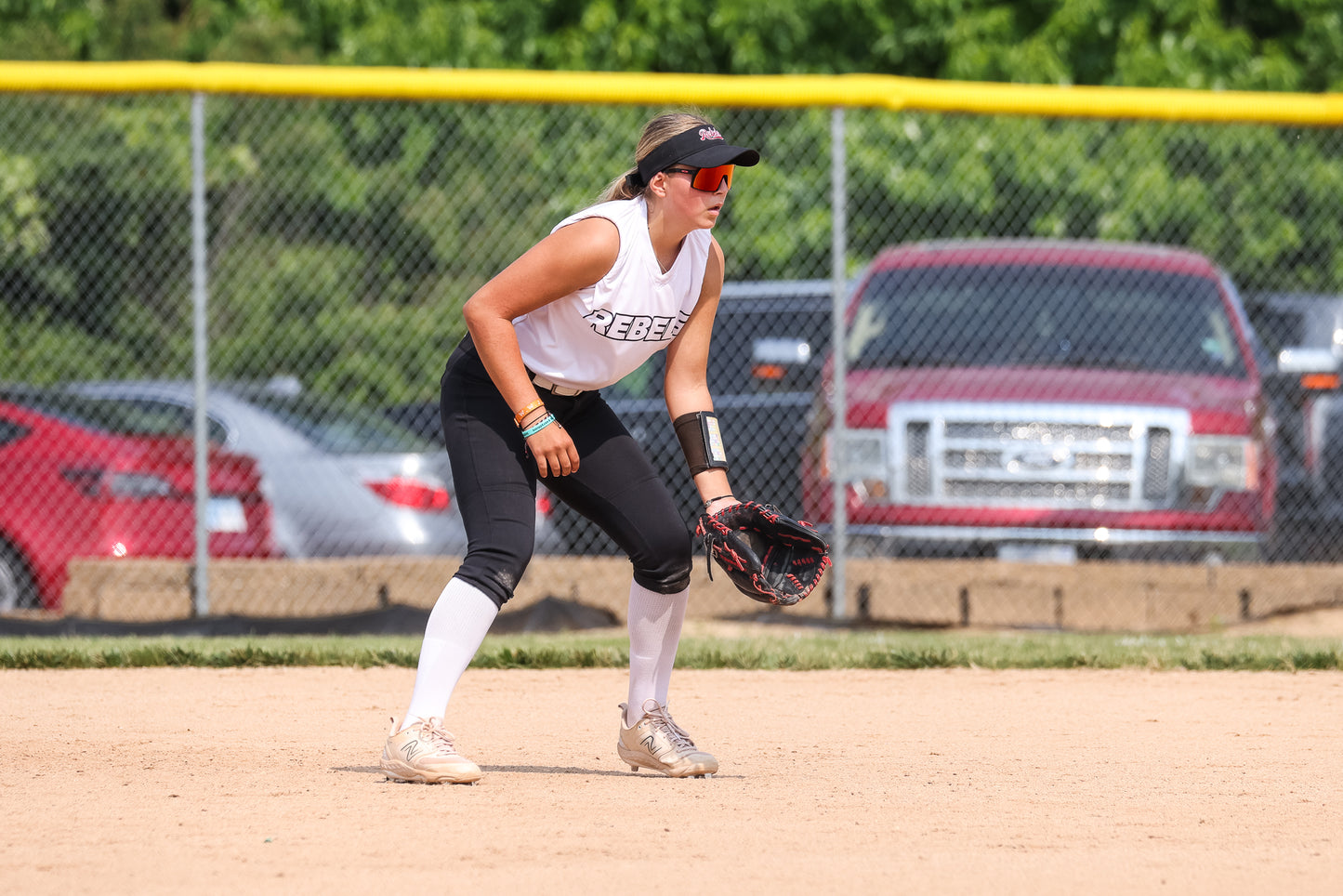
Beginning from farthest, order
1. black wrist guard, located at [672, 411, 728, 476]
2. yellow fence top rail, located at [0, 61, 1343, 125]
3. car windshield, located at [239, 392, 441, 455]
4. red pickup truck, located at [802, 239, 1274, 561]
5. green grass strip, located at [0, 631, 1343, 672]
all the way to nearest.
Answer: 1. car windshield, located at [239, 392, 441, 455]
2. yellow fence top rail, located at [0, 61, 1343, 125]
3. red pickup truck, located at [802, 239, 1274, 561]
4. green grass strip, located at [0, 631, 1343, 672]
5. black wrist guard, located at [672, 411, 728, 476]

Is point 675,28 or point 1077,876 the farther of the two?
point 675,28

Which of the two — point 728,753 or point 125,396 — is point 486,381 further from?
point 125,396

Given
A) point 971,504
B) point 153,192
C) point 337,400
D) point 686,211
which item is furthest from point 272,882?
point 153,192

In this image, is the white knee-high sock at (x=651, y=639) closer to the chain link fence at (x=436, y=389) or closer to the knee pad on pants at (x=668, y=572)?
the knee pad on pants at (x=668, y=572)

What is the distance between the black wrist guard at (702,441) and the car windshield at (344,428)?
487 centimetres

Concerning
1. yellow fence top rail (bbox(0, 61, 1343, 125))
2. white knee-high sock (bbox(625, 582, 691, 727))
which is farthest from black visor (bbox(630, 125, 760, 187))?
yellow fence top rail (bbox(0, 61, 1343, 125))

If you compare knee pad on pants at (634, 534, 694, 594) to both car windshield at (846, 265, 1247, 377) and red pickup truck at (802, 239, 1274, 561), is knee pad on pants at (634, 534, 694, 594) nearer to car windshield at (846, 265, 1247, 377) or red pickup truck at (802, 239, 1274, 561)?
red pickup truck at (802, 239, 1274, 561)

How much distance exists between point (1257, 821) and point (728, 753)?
158 centimetres

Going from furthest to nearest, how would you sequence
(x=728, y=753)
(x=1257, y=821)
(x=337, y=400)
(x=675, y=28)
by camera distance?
(x=675, y=28)
(x=337, y=400)
(x=728, y=753)
(x=1257, y=821)

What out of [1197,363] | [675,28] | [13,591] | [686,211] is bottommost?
[13,591]

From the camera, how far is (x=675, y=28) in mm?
16828

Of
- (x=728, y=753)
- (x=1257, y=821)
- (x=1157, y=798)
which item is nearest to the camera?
(x=1257, y=821)

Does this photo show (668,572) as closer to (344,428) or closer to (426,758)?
(426,758)

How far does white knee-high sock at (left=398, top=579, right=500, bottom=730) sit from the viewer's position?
14.5 feet
